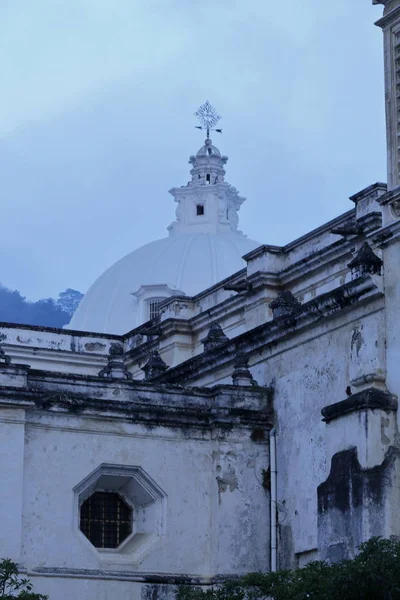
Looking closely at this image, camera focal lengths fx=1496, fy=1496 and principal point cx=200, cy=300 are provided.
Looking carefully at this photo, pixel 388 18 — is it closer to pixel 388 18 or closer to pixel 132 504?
pixel 388 18

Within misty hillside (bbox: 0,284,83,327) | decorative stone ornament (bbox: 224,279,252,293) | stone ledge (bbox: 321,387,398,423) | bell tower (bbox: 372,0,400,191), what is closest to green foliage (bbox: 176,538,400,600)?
stone ledge (bbox: 321,387,398,423)

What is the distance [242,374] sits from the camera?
23250 mm

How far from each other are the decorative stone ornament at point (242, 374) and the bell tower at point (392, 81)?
178 inches

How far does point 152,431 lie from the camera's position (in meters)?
22.7

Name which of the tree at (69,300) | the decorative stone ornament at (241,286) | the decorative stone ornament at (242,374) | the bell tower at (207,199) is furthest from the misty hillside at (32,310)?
the decorative stone ornament at (242,374)

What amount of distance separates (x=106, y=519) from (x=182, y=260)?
29.1 metres

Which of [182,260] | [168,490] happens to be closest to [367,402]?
[168,490]

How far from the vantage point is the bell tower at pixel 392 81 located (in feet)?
66.2

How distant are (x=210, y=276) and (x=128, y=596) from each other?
2891 cm

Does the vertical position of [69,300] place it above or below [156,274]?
above

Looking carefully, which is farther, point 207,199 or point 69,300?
point 69,300

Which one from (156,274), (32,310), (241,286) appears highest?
(32,310)

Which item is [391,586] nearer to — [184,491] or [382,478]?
[382,478]

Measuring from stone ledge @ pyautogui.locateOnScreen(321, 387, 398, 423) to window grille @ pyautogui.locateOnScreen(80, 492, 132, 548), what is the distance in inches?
178
